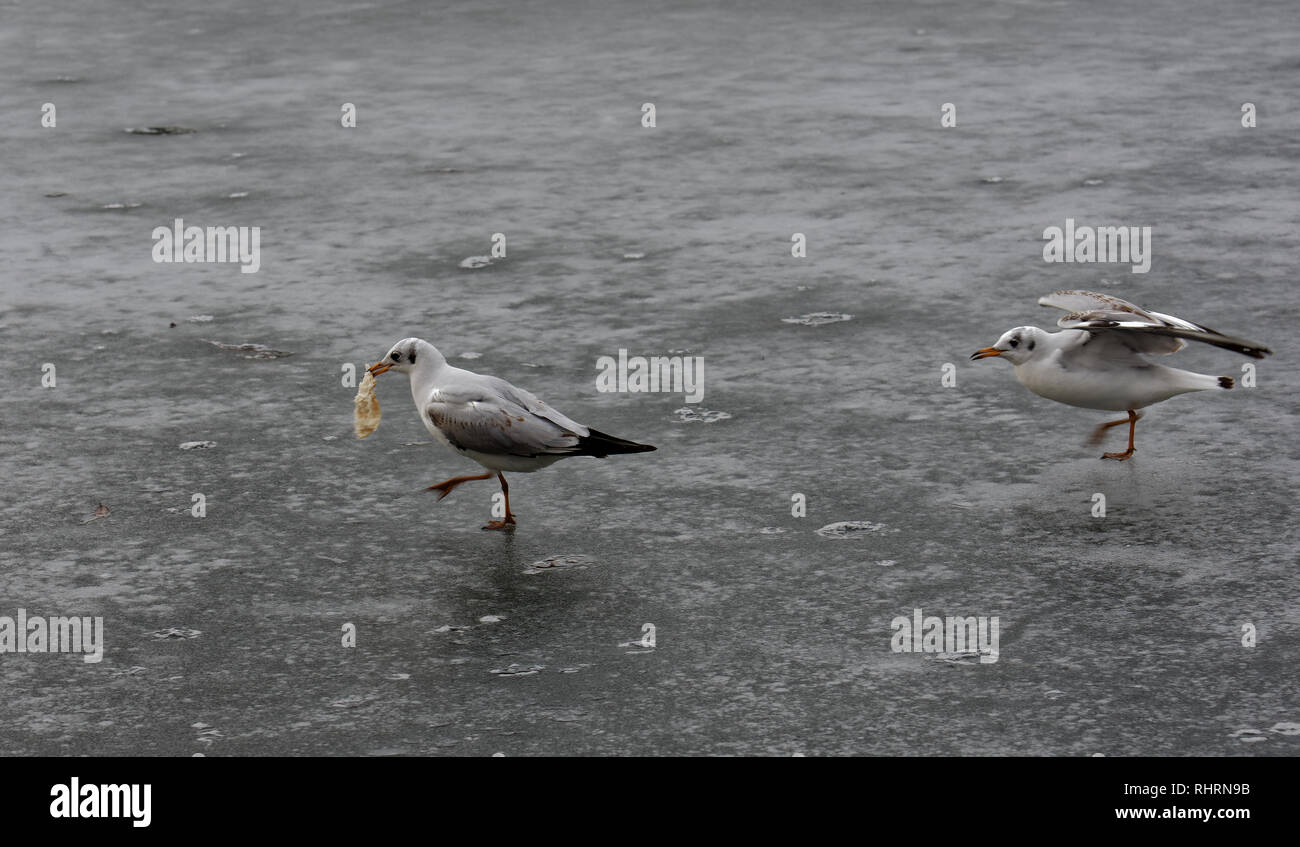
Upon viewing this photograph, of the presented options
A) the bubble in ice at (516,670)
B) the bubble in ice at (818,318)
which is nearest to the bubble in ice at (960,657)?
the bubble in ice at (516,670)

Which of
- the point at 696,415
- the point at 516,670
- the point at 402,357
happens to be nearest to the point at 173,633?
the point at 516,670

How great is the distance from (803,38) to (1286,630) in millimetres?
11491

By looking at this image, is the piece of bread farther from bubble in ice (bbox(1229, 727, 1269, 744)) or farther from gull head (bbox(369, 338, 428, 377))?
bubble in ice (bbox(1229, 727, 1269, 744))

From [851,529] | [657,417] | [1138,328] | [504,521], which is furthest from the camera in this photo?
[657,417]

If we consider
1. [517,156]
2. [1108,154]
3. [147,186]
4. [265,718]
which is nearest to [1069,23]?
[1108,154]

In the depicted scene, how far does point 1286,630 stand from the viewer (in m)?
5.66

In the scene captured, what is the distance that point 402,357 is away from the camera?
702cm

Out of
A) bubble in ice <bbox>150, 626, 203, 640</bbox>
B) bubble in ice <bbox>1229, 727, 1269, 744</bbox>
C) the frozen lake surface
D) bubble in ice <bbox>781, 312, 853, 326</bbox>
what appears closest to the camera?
bubble in ice <bbox>1229, 727, 1269, 744</bbox>

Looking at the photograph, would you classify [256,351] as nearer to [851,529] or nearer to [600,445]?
[600,445]

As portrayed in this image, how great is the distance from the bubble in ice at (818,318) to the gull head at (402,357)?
261 cm

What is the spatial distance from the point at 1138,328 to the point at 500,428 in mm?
2558

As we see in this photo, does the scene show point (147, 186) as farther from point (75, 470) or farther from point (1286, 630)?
point (1286, 630)

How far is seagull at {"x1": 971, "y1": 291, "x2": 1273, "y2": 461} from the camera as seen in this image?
23.1ft

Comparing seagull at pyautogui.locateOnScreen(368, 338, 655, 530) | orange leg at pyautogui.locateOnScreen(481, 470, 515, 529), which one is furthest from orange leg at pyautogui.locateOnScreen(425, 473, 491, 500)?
orange leg at pyautogui.locateOnScreen(481, 470, 515, 529)
